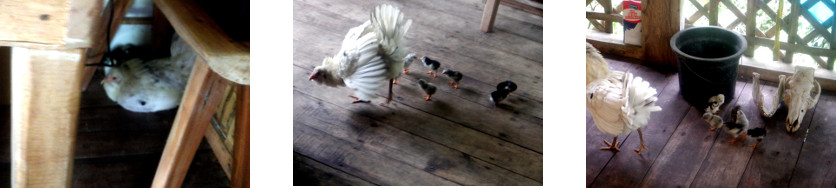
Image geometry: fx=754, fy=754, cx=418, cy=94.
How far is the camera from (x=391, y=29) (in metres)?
1.10

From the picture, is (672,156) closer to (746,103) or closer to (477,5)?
(746,103)

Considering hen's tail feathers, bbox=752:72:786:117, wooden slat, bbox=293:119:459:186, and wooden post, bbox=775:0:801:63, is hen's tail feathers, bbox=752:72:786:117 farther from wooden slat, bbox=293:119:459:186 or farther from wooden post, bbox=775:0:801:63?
wooden slat, bbox=293:119:459:186

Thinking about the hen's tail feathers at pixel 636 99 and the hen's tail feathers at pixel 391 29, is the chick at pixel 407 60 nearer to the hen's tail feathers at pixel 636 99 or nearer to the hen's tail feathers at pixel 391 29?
the hen's tail feathers at pixel 391 29

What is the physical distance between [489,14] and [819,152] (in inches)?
43.7

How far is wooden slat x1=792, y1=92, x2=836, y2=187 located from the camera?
1675mm

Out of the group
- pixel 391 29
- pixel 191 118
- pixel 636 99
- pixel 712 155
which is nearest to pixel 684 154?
pixel 712 155

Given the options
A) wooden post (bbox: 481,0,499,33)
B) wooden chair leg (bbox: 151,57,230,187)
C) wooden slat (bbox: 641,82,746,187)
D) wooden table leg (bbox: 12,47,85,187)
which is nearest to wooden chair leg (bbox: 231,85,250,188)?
wooden chair leg (bbox: 151,57,230,187)

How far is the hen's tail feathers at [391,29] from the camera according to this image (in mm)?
1087

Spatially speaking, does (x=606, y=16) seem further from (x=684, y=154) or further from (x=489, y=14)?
(x=489, y=14)

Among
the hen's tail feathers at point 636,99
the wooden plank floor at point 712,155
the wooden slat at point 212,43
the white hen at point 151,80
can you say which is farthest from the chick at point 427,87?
the white hen at point 151,80

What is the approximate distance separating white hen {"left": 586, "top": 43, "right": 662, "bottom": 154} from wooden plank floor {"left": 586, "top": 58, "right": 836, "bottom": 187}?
13cm

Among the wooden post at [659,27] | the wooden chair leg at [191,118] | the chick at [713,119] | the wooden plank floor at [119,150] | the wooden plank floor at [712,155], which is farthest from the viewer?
the wooden post at [659,27]

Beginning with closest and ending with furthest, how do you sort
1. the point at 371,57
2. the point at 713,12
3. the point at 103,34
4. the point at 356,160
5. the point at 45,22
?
the point at 45,22 → the point at 356,160 → the point at 371,57 → the point at 103,34 → the point at 713,12

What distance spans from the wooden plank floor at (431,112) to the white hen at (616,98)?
58cm
